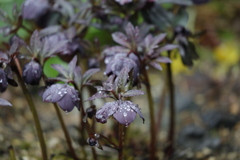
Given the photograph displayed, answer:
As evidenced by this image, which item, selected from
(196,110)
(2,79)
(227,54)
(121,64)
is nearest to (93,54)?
(121,64)

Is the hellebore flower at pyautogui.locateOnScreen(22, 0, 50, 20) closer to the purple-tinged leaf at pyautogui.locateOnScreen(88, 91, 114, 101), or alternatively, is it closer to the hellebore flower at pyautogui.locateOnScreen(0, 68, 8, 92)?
the hellebore flower at pyautogui.locateOnScreen(0, 68, 8, 92)

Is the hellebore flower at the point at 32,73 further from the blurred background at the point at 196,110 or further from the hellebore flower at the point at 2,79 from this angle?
the blurred background at the point at 196,110

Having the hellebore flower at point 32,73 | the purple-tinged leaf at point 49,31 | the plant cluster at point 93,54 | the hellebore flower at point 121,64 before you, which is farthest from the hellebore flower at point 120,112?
the purple-tinged leaf at point 49,31

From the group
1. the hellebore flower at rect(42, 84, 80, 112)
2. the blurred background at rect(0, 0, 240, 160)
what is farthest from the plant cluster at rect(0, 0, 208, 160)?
the blurred background at rect(0, 0, 240, 160)

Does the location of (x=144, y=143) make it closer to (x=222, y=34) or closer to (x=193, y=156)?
(x=193, y=156)

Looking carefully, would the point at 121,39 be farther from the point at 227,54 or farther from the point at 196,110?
the point at 227,54

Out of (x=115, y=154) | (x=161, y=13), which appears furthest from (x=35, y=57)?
(x=115, y=154)
